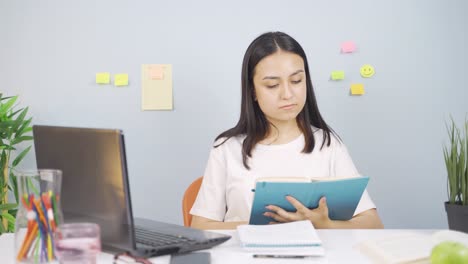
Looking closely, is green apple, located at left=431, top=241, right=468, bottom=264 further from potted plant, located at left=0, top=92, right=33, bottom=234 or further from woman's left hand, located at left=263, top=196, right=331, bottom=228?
potted plant, located at left=0, top=92, right=33, bottom=234

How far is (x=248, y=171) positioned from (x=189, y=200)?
246mm

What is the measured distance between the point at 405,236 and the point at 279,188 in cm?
35

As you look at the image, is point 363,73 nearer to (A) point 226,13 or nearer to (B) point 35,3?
(A) point 226,13

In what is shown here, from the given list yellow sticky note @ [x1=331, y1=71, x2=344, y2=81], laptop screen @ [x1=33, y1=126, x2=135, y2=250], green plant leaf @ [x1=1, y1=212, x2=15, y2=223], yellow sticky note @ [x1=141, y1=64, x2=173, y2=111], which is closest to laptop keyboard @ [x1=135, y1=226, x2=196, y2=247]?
laptop screen @ [x1=33, y1=126, x2=135, y2=250]

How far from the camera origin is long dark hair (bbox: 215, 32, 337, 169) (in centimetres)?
192

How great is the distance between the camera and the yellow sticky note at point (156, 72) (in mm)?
2713

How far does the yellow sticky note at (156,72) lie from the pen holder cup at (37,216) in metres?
1.80

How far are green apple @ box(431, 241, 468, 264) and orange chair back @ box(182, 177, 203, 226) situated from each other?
1029mm

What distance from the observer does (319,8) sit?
2.73 meters

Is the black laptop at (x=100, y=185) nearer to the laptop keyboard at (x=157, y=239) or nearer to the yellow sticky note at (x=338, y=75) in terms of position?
the laptop keyboard at (x=157, y=239)

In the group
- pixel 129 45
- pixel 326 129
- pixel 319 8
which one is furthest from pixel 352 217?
pixel 129 45

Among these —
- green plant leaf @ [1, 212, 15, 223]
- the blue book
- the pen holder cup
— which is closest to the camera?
the pen holder cup

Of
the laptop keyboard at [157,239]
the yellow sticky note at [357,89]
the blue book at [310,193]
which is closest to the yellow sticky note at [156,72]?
the yellow sticky note at [357,89]

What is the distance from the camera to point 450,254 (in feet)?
3.20
